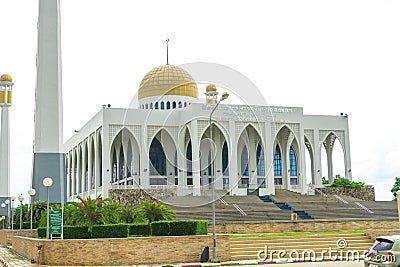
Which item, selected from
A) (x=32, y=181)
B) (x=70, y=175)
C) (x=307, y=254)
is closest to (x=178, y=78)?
(x=70, y=175)

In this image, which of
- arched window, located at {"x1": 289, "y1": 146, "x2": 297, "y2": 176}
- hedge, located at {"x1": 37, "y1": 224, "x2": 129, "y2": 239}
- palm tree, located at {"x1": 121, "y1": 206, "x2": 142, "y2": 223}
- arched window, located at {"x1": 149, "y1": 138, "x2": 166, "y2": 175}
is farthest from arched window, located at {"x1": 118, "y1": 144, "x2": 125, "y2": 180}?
hedge, located at {"x1": 37, "y1": 224, "x2": 129, "y2": 239}

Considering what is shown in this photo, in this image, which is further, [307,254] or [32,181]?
[32,181]

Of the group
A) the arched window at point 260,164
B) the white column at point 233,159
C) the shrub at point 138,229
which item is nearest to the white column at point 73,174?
the arched window at point 260,164

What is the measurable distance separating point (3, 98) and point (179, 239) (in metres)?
33.2

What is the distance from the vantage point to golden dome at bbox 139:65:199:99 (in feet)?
164

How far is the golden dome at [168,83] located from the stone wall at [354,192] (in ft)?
48.1

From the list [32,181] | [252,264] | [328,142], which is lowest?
[252,264]

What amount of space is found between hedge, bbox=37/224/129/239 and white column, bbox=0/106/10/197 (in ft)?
103

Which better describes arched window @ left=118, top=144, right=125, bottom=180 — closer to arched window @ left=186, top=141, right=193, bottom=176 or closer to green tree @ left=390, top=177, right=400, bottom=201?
arched window @ left=186, top=141, right=193, bottom=176

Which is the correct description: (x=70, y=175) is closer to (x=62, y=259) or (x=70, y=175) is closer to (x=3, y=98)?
(x=3, y=98)

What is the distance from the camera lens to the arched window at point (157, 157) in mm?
48416

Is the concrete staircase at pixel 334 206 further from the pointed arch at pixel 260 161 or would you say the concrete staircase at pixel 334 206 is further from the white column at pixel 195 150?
the white column at pixel 195 150

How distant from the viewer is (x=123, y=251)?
1852cm

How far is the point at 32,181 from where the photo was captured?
2639cm
